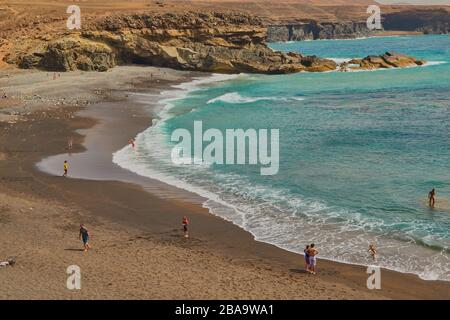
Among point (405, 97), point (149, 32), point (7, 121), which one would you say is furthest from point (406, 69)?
point (7, 121)

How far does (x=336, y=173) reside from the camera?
95.4 feet

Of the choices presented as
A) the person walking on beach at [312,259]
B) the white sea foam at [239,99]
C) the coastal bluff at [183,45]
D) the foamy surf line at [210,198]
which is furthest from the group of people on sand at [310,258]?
the coastal bluff at [183,45]

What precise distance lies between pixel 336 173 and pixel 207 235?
1078 cm

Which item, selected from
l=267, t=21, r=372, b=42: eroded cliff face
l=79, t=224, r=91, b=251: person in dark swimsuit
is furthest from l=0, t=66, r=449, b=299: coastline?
l=267, t=21, r=372, b=42: eroded cliff face

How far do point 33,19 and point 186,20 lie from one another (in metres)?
22.5

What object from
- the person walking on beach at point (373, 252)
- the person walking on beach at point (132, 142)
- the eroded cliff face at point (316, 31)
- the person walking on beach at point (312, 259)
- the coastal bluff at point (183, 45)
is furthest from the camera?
the eroded cliff face at point (316, 31)

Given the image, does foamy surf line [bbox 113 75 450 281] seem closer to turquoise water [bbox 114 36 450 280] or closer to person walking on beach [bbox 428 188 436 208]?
turquoise water [bbox 114 36 450 280]

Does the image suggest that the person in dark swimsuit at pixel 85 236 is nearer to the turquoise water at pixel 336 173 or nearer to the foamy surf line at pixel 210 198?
the foamy surf line at pixel 210 198

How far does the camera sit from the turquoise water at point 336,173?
20.5 meters

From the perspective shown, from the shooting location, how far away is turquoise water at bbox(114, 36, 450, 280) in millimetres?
20531

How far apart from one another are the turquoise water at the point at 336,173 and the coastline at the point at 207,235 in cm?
92

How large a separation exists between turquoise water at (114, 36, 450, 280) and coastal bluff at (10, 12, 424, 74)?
73.1 feet

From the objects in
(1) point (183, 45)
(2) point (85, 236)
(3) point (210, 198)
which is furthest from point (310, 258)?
(1) point (183, 45)

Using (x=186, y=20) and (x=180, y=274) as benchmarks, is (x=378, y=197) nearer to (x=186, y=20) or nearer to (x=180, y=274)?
(x=180, y=274)
